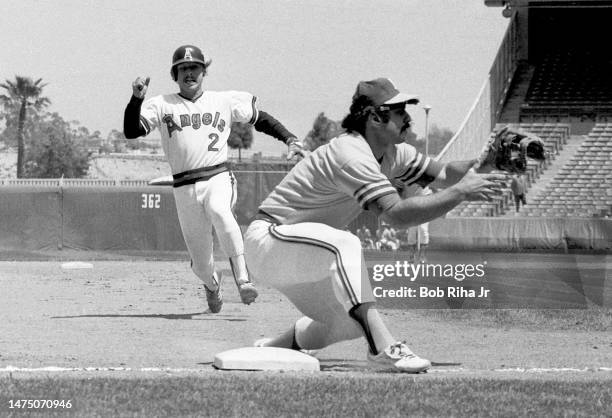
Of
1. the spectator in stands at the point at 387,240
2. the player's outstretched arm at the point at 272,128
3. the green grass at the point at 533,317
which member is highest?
the player's outstretched arm at the point at 272,128

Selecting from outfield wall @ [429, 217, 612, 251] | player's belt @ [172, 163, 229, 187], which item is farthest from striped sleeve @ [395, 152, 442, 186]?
outfield wall @ [429, 217, 612, 251]

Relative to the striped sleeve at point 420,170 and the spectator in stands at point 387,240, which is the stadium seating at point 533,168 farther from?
the striped sleeve at point 420,170

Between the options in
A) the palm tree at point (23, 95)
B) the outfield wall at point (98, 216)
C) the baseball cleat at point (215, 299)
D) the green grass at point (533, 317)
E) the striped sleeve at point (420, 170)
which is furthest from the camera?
the palm tree at point (23, 95)

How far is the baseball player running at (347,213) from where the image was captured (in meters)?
5.40

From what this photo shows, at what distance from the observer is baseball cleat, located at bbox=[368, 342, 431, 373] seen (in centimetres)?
550

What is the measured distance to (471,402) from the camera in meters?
4.67

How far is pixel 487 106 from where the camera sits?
3597 centimetres

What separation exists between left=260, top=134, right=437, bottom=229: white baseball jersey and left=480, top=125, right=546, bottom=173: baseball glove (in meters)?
0.39

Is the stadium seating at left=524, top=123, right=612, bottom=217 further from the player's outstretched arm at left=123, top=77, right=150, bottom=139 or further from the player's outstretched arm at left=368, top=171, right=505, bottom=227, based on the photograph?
the player's outstretched arm at left=368, top=171, right=505, bottom=227

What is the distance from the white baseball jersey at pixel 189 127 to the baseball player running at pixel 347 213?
272 centimetres

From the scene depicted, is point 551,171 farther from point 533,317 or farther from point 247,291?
point 247,291

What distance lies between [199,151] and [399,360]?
11.9ft

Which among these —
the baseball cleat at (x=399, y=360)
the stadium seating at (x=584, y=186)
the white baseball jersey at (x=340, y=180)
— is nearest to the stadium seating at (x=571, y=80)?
the stadium seating at (x=584, y=186)

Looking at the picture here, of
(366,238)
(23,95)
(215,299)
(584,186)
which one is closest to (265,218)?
(215,299)
